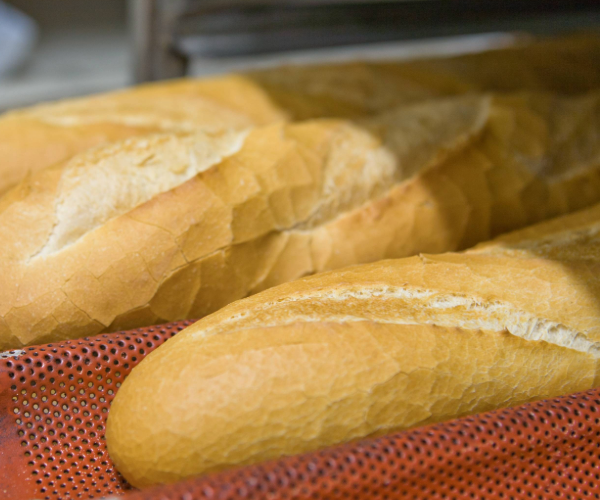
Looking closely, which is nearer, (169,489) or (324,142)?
(169,489)

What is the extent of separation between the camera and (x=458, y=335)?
64cm

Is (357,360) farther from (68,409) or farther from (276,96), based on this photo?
(276,96)

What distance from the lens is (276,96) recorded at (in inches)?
46.9

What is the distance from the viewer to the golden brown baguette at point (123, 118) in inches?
36.5

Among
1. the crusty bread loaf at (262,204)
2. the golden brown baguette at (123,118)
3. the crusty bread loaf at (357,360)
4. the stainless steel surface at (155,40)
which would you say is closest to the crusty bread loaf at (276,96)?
the golden brown baguette at (123,118)

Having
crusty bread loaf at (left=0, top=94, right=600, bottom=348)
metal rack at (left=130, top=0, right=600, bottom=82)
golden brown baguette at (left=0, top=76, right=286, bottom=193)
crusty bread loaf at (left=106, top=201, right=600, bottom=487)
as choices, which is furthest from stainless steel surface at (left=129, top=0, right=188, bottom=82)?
crusty bread loaf at (left=106, top=201, right=600, bottom=487)

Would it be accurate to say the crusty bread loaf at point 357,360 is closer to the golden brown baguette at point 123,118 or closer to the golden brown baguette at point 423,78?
the golden brown baguette at point 123,118

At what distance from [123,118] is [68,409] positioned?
1.94ft

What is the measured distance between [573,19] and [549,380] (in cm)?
149

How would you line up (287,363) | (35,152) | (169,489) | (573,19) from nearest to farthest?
(169,489), (287,363), (35,152), (573,19)

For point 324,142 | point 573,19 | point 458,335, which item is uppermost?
point 573,19

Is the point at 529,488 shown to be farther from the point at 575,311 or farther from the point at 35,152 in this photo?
the point at 35,152

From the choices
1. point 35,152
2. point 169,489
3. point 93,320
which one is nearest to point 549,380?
point 169,489

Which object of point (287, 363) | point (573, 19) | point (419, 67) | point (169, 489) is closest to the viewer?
point (169, 489)
